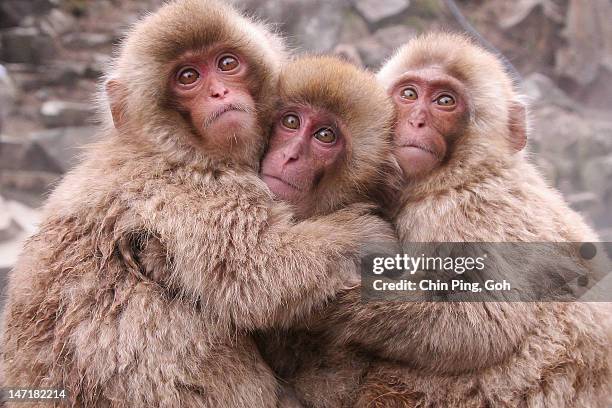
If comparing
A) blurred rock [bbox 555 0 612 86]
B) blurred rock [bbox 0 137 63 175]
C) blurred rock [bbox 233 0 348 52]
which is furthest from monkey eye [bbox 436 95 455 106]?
blurred rock [bbox 0 137 63 175]

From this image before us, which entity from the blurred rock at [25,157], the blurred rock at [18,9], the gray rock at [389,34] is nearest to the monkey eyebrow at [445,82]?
the gray rock at [389,34]

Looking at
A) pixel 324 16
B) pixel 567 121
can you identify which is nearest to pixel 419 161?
pixel 324 16

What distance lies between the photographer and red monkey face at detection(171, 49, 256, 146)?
2920 mm

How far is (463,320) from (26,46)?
918 cm

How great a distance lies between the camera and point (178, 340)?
2.64 metres

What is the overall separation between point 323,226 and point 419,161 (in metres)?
0.54

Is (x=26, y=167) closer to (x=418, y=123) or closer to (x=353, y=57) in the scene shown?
(x=353, y=57)

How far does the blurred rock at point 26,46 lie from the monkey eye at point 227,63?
731cm

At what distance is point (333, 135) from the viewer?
3154mm

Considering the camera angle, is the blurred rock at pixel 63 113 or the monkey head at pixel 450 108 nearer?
the monkey head at pixel 450 108

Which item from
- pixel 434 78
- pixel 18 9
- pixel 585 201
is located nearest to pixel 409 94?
pixel 434 78

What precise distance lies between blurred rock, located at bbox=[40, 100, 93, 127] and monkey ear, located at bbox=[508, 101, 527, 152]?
8111 mm

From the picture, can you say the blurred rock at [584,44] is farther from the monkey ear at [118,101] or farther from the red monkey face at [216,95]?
the monkey ear at [118,101]

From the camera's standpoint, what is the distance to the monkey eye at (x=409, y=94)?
10.6 ft
